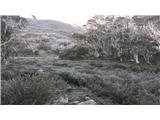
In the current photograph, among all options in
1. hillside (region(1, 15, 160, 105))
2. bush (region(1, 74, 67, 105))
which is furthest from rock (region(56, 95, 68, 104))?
bush (region(1, 74, 67, 105))

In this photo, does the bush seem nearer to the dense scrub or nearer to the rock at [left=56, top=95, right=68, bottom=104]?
the dense scrub

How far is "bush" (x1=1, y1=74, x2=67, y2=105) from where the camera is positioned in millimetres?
9406

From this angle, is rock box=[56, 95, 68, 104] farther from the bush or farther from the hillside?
the bush

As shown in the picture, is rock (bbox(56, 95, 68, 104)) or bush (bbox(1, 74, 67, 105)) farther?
rock (bbox(56, 95, 68, 104))

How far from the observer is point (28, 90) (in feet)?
30.8

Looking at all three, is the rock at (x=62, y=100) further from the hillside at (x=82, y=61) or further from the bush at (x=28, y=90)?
the bush at (x=28, y=90)

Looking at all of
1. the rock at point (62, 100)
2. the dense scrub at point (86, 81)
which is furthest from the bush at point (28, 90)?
the rock at point (62, 100)

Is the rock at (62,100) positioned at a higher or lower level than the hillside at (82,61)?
lower

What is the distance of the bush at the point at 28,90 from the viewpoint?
9406 millimetres

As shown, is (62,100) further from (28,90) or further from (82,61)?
(82,61)

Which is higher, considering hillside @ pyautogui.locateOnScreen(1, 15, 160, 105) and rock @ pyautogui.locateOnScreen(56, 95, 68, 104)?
hillside @ pyautogui.locateOnScreen(1, 15, 160, 105)
